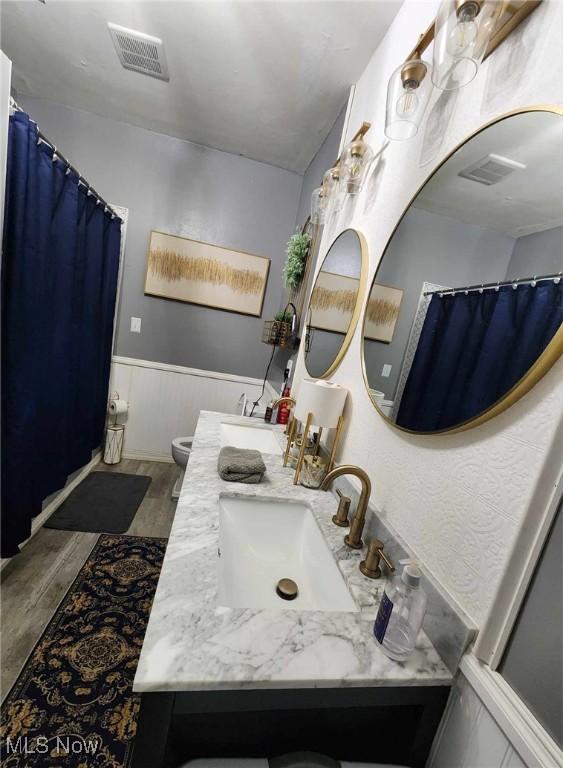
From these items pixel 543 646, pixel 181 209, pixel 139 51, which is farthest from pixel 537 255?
pixel 181 209

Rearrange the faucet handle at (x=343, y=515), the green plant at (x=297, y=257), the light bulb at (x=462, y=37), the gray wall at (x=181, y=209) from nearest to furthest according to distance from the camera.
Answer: the light bulb at (x=462, y=37), the faucet handle at (x=343, y=515), the green plant at (x=297, y=257), the gray wall at (x=181, y=209)

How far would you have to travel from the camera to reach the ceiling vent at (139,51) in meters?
1.60

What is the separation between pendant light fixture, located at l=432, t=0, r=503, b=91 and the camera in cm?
60

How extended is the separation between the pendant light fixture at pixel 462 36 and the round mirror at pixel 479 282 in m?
0.14

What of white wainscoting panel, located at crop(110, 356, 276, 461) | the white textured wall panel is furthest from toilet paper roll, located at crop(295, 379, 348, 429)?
white wainscoting panel, located at crop(110, 356, 276, 461)

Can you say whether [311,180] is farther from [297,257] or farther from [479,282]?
[479,282]

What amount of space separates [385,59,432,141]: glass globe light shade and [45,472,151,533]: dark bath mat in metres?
2.23

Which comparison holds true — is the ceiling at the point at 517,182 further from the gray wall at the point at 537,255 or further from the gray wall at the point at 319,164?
the gray wall at the point at 319,164

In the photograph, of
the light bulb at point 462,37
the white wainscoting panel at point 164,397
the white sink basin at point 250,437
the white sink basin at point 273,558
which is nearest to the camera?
A: the light bulb at point 462,37

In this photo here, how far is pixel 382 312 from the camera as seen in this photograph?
0.95 m

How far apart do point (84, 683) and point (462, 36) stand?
2024 millimetres

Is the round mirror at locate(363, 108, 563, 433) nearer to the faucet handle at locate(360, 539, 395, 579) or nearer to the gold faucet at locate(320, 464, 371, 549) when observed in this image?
the gold faucet at locate(320, 464, 371, 549)

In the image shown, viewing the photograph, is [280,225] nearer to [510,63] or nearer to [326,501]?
[510,63]

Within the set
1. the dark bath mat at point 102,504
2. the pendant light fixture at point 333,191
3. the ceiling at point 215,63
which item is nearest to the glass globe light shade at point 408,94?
the pendant light fixture at point 333,191
